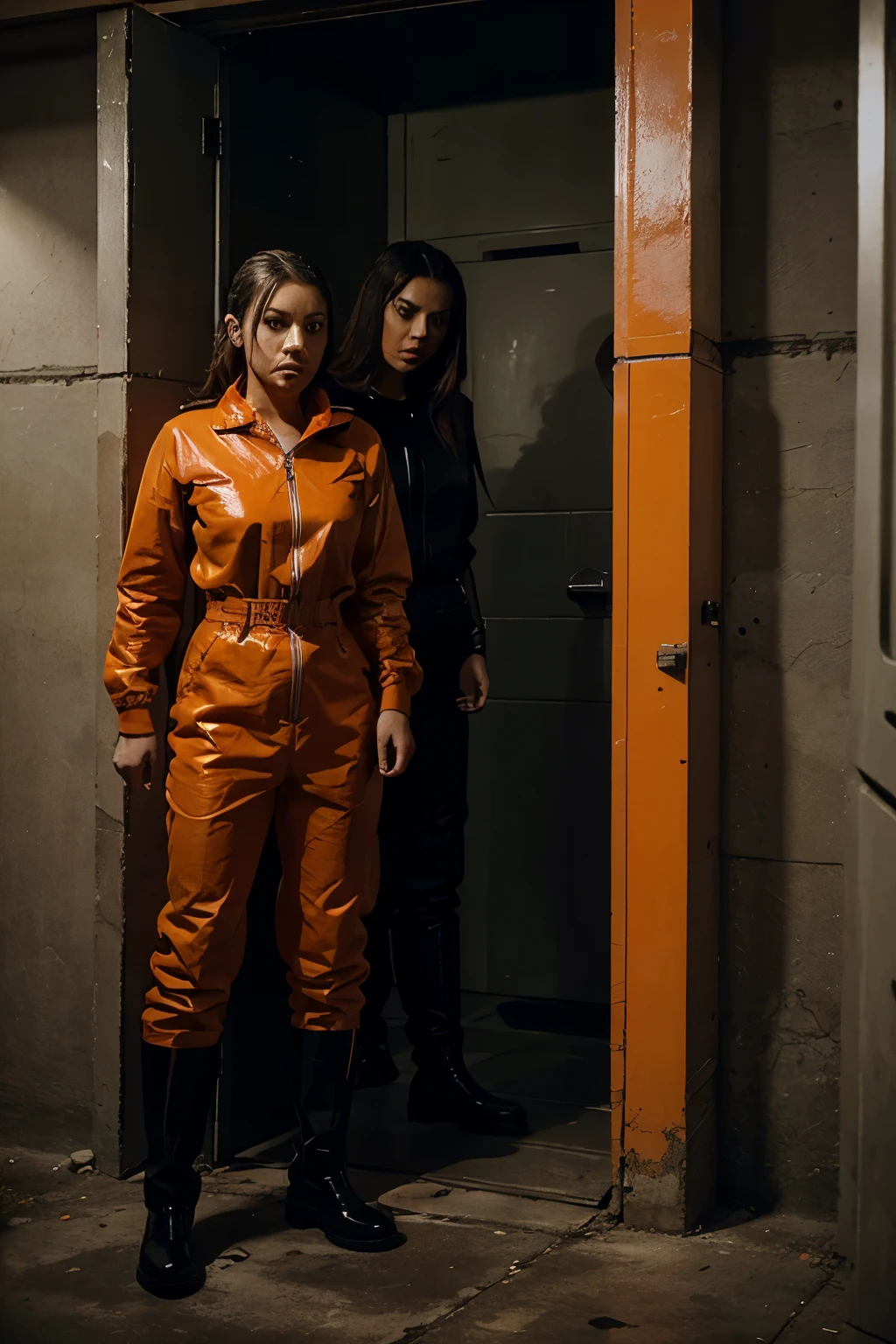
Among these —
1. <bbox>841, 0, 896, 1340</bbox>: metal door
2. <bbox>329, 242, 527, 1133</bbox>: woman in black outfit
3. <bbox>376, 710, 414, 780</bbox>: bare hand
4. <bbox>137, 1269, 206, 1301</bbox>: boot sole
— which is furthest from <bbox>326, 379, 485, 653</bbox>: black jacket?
<bbox>841, 0, 896, 1340</bbox>: metal door

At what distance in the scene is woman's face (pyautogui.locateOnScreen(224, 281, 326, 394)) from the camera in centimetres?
267

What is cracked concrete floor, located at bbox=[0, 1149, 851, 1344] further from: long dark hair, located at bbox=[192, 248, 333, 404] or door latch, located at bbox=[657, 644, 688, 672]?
long dark hair, located at bbox=[192, 248, 333, 404]

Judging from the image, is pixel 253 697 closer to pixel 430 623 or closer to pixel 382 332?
pixel 430 623

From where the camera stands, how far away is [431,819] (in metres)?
3.33

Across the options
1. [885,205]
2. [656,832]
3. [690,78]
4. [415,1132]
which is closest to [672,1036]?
[656,832]

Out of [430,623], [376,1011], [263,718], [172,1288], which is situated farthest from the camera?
[376,1011]

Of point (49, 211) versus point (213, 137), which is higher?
point (213, 137)

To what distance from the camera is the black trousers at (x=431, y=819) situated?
10.9 ft

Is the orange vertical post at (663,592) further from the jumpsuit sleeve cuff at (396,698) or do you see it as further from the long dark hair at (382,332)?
the long dark hair at (382,332)

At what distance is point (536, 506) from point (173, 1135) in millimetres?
2105

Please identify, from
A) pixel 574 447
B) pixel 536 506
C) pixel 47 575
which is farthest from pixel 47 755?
pixel 574 447

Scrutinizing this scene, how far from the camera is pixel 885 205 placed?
1.73 metres

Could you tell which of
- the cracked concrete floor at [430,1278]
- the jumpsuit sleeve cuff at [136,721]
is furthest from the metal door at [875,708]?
the jumpsuit sleeve cuff at [136,721]

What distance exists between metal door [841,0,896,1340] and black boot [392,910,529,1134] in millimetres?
1582
